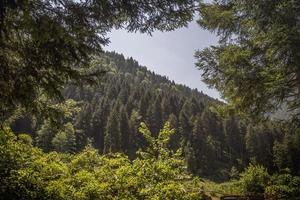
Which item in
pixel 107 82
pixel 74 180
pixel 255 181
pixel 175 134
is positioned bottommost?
pixel 74 180

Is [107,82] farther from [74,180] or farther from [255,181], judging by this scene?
[255,181]

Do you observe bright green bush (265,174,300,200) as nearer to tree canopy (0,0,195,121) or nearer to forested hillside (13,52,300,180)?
tree canopy (0,0,195,121)

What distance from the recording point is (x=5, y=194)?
7.83m

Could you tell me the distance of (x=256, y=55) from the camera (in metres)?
13.8

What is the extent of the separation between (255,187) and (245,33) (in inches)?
452

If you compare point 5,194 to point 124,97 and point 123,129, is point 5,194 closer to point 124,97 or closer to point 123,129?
point 123,129

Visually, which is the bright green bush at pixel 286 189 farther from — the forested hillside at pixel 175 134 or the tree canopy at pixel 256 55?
the forested hillside at pixel 175 134

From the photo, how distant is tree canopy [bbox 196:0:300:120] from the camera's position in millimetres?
12078

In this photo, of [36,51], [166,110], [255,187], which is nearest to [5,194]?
[36,51]

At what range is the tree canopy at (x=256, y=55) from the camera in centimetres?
1208

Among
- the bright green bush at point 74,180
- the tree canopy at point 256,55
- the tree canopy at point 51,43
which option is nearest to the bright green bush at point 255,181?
the tree canopy at point 256,55

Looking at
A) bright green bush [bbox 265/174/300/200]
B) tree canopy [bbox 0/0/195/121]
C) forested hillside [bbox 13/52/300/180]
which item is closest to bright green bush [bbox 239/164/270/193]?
bright green bush [bbox 265/174/300/200]

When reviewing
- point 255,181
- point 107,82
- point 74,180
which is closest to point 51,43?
point 107,82

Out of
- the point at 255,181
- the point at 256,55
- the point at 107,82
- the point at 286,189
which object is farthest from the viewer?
the point at 255,181
